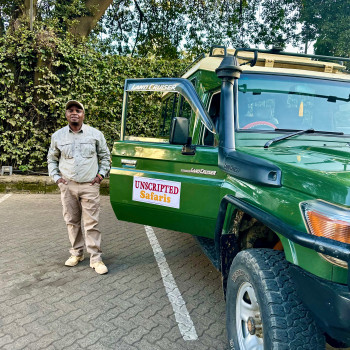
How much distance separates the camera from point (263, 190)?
225 centimetres

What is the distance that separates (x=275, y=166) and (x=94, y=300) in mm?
2347

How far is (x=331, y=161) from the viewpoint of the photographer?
222 centimetres

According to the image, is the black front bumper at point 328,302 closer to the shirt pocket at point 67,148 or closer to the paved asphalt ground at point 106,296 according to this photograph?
the paved asphalt ground at point 106,296

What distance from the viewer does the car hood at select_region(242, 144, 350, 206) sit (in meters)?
1.82

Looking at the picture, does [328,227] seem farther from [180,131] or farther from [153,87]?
[153,87]

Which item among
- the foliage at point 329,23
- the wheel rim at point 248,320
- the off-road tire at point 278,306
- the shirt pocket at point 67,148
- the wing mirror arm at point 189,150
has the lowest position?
the wheel rim at point 248,320

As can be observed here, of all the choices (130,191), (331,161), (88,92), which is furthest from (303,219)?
(88,92)

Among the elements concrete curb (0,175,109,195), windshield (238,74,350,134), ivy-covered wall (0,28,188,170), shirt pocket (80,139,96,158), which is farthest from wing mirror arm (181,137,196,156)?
ivy-covered wall (0,28,188,170)

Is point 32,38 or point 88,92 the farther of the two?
point 88,92

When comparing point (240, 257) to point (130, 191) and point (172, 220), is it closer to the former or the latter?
point (172, 220)

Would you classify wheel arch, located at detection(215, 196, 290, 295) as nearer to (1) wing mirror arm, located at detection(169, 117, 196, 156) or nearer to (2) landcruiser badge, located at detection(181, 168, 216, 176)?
(2) landcruiser badge, located at detection(181, 168, 216, 176)

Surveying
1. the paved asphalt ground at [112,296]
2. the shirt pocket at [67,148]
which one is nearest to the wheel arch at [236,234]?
the paved asphalt ground at [112,296]

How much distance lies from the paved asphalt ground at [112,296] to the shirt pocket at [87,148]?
4.55 ft

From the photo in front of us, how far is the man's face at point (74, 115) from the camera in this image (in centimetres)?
400
